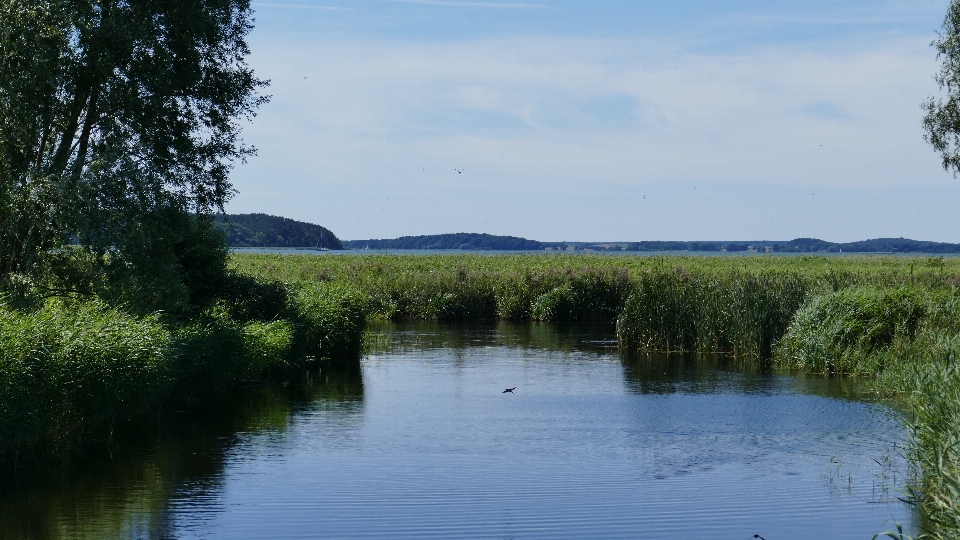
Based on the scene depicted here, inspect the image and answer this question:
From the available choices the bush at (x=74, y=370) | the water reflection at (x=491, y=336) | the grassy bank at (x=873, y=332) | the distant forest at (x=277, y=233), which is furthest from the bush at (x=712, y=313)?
the distant forest at (x=277, y=233)

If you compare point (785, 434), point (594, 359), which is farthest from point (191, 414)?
point (594, 359)

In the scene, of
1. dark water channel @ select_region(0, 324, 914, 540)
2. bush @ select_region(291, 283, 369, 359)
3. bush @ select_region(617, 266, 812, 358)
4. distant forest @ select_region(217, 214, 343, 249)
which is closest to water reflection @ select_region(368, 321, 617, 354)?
bush @ select_region(617, 266, 812, 358)

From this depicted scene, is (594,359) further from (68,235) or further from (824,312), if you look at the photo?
(68,235)

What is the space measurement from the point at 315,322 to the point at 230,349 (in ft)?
24.4

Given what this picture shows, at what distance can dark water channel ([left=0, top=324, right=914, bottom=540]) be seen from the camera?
1241 centimetres

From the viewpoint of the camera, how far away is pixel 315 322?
28.9 meters

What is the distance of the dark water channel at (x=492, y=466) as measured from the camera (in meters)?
12.4

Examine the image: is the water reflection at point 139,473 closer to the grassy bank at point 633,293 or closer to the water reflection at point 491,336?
the grassy bank at point 633,293

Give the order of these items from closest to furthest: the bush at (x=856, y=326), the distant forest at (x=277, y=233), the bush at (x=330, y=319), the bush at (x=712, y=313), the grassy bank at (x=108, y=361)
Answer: the grassy bank at (x=108, y=361), the bush at (x=856, y=326), the bush at (x=330, y=319), the bush at (x=712, y=313), the distant forest at (x=277, y=233)

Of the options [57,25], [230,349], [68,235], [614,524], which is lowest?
[614,524]

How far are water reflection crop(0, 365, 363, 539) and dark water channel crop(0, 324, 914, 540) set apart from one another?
0.14 feet

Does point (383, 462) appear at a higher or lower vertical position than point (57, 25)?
lower

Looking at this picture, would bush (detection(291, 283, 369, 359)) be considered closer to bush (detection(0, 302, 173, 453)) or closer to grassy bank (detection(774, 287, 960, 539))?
bush (detection(0, 302, 173, 453))

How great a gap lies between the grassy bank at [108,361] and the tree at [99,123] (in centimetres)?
162
